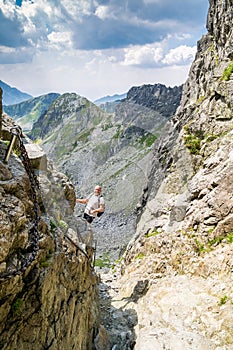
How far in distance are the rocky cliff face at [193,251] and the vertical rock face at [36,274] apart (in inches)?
150

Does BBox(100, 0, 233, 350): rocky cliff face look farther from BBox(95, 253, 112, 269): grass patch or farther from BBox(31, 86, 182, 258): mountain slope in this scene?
BBox(31, 86, 182, 258): mountain slope

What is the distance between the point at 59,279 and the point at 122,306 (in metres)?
10.1

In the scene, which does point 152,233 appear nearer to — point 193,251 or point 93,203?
point 193,251

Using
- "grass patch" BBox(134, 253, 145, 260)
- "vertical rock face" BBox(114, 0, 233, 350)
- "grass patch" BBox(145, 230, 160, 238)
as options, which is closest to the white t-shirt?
"vertical rock face" BBox(114, 0, 233, 350)

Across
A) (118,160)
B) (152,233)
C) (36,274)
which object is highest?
(36,274)

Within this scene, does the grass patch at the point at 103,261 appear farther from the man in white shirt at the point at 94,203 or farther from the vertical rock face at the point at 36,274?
the vertical rock face at the point at 36,274

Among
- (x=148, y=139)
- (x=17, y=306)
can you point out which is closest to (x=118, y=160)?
(x=148, y=139)

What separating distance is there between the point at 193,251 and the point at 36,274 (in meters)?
12.2

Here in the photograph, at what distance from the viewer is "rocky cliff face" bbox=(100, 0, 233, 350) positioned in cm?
1204

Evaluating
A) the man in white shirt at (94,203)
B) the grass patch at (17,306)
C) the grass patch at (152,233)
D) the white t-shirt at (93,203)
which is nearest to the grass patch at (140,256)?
the grass patch at (152,233)

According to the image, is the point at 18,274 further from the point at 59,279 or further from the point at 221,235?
the point at 221,235

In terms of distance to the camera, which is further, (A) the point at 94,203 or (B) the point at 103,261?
(B) the point at 103,261

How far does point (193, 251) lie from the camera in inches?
691

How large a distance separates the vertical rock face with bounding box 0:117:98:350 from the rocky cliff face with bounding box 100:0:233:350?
12.5ft
